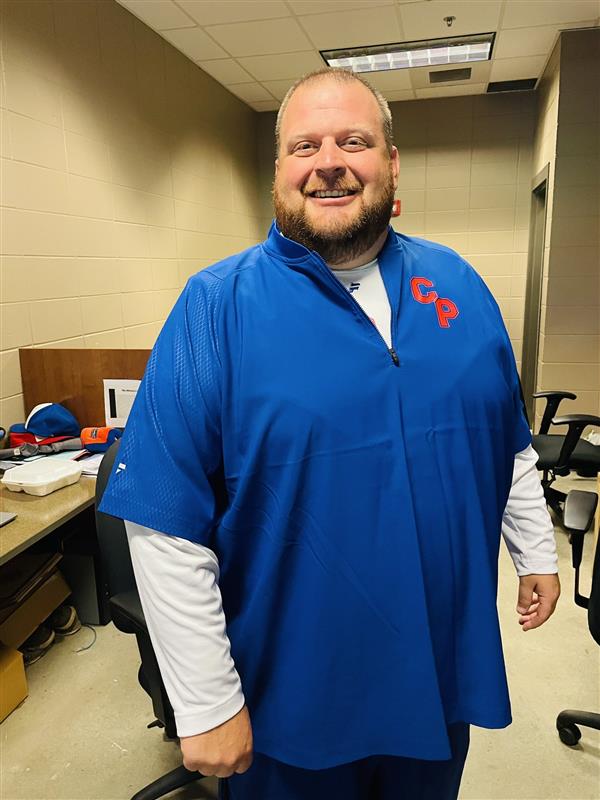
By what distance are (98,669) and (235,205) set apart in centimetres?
407

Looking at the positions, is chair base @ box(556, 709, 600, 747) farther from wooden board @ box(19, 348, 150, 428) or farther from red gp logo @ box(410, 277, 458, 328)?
wooden board @ box(19, 348, 150, 428)

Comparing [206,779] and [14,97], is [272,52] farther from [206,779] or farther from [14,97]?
[206,779]

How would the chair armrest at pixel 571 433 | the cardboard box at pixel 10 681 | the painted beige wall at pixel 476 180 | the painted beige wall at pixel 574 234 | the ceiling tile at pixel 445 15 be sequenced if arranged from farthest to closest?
the painted beige wall at pixel 476 180
the painted beige wall at pixel 574 234
the ceiling tile at pixel 445 15
the chair armrest at pixel 571 433
the cardboard box at pixel 10 681

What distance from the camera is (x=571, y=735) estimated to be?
69.4 inches

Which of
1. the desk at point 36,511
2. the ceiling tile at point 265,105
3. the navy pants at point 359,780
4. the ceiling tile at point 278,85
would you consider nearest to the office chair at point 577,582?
the navy pants at point 359,780

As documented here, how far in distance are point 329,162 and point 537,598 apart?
0.93 metres

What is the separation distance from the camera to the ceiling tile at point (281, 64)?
404 centimetres

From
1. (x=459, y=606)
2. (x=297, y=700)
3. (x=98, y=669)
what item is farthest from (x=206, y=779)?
(x=459, y=606)

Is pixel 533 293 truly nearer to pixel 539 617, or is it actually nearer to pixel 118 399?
pixel 118 399

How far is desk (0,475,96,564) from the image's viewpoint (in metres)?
1.67

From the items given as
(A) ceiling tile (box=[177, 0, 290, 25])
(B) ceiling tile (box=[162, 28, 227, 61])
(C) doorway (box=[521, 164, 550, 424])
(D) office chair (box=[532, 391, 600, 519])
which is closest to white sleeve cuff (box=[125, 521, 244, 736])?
(D) office chair (box=[532, 391, 600, 519])

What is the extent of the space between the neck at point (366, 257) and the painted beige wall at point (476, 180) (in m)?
4.63

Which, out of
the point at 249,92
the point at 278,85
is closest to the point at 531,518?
the point at 278,85

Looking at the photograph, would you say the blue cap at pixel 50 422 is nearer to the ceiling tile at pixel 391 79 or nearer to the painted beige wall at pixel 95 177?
the painted beige wall at pixel 95 177
